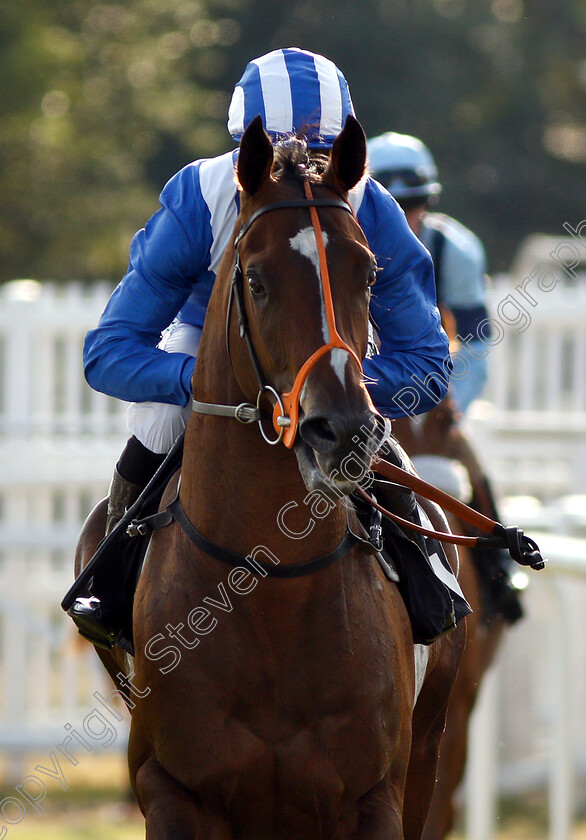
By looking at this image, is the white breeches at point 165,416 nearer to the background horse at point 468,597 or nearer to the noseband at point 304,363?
the noseband at point 304,363

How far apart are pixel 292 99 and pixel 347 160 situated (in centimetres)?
43

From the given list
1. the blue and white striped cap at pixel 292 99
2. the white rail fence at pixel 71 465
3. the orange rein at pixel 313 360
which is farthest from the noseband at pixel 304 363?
the white rail fence at pixel 71 465

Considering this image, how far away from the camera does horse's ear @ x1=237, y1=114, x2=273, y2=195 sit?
2.97 metres

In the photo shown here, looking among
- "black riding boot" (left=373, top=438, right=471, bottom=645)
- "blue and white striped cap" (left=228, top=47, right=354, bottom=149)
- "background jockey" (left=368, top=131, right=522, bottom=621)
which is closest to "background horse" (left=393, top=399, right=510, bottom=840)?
"background jockey" (left=368, top=131, right=522, bottom=621)

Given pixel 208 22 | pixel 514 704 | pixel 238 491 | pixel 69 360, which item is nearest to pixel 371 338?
pixel 238 491

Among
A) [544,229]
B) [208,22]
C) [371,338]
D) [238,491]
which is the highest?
[208,22]

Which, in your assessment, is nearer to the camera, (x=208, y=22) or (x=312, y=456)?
(x=312, y=456)

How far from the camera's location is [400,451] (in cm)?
384

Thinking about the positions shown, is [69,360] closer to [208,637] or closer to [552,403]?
[552,403]

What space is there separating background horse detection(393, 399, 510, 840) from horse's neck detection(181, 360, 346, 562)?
5.58ft

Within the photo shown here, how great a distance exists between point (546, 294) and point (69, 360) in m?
3.41

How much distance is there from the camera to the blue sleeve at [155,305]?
3398mm

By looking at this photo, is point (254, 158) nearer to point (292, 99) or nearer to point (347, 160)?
point (347, 160)

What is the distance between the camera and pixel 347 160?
307 cm
